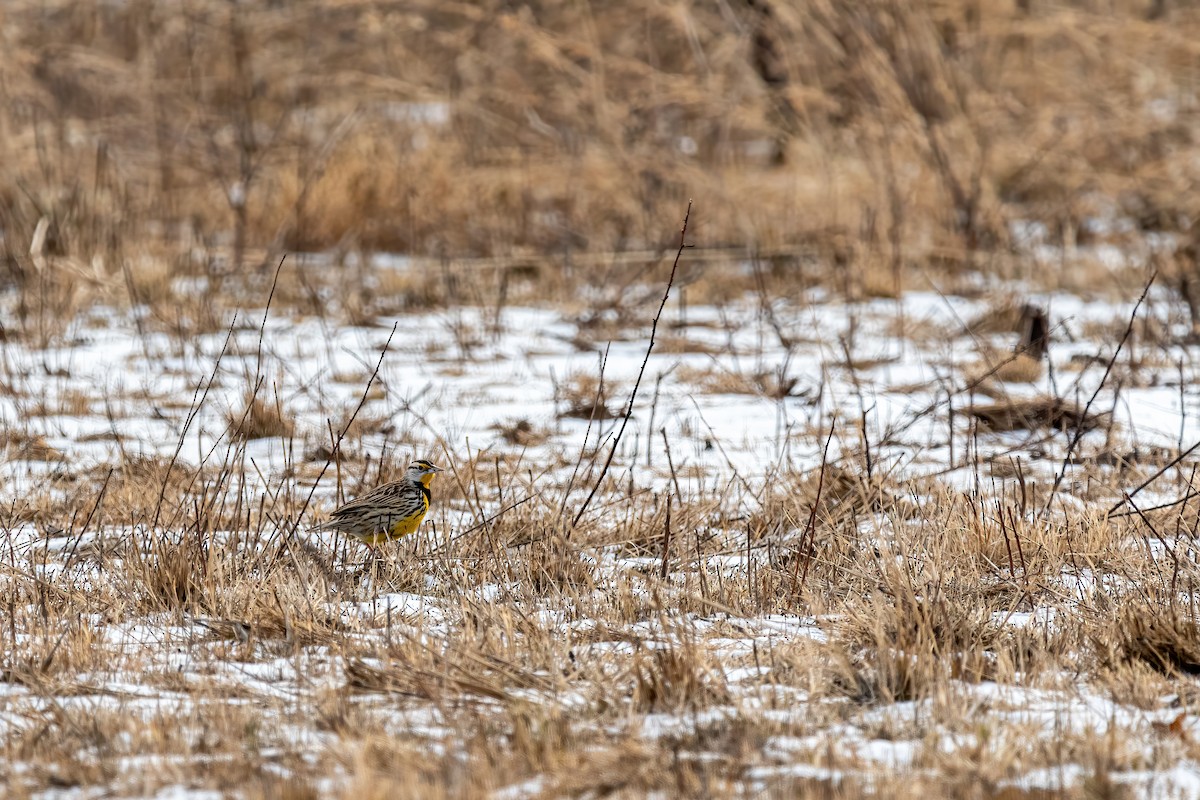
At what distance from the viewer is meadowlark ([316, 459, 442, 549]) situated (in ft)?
14.0

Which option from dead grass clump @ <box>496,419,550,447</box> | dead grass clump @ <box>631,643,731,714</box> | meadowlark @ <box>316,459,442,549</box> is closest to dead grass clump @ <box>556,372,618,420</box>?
dead grass clump @ <box>496,419,550,447</box>

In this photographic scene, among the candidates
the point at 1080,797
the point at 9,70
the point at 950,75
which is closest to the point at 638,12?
the point at 950,75

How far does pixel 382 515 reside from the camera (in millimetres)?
4242

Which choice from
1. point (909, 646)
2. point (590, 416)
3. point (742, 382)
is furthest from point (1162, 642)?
point (742, 382)

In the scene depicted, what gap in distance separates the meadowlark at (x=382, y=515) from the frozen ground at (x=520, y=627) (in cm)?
10

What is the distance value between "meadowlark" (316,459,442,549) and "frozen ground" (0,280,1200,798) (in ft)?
0.33

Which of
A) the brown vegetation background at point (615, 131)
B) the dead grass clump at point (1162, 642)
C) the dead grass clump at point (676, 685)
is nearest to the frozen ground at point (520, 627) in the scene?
the dead grass clump at point (676, 685)

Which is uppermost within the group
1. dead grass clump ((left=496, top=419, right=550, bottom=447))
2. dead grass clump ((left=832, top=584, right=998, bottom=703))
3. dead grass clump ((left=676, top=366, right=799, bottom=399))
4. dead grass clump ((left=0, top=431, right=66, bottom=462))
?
dead grass clump ((left=832, top=584, right=998, bottom=703))

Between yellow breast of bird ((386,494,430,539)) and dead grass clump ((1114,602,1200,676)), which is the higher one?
dead grass clump ((1114,602,1200,676))

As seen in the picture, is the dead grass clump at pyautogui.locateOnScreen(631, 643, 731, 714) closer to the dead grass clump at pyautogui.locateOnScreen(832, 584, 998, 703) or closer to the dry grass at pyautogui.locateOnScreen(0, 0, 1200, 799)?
the dry grass at pyautogui.locateOnScreen(0, 0, 1200, 799)

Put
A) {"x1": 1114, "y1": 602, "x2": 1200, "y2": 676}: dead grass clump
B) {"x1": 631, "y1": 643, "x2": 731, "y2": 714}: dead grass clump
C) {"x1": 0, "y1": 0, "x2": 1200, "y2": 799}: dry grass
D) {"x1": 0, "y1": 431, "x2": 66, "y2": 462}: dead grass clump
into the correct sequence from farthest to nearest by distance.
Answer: {"x1": 0, "y1": 431, "x2": 66, "y2": 462}: dead grass clump < {"x1": 1114, "y1": 602, "x2": 1200, "y2": 676}: dead grass clump < {"x1": 631, "y1": 643, "x2": 731, "y2": 714}: dead grass clump < {"x1": 0, "y1": 0, "x2": 1200, "y2": 799}: dry grass

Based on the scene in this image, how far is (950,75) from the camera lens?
10539 millimetres

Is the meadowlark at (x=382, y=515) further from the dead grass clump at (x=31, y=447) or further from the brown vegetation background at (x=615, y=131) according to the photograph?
the brown vegetation background at (x=615, y=131)

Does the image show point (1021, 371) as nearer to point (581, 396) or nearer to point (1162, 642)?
point (581, 396)
